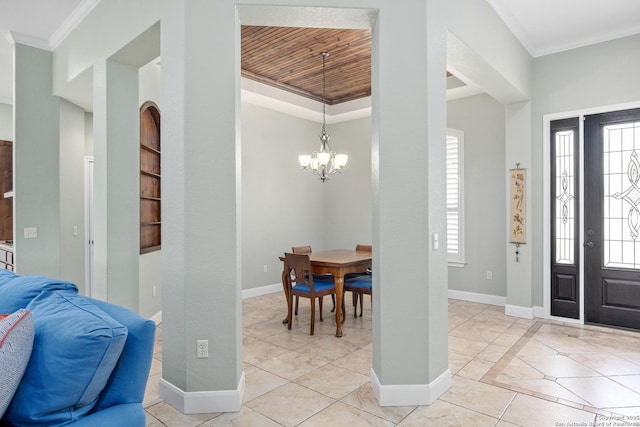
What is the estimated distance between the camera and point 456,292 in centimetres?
563

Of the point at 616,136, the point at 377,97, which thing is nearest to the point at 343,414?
the point at 377,97

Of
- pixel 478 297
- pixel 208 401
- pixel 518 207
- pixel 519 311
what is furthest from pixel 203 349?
pixel 478 297

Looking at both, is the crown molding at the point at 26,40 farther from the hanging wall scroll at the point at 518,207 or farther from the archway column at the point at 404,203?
the hanging wall scroll at the point at 518,207

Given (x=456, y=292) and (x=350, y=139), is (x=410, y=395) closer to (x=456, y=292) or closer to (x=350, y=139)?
(x=456, y=292)

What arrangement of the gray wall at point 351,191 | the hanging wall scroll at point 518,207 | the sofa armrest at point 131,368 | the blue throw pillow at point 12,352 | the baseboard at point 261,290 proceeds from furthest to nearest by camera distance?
1. the gray wall at point 351,191
2. the baseboard at point 261,290
3. the hanging wall scroll at point 518,207
4. the sofa armrest at point 131,368
5. the blue throw pillow at point 12,352

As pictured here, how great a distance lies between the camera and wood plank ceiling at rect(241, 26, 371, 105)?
4094 mm

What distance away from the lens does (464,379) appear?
2.93 meters

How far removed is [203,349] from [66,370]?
1.37m

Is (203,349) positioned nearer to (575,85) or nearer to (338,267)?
(338,267)

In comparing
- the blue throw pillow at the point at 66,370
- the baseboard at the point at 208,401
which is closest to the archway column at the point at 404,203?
the baseboard at the point at 208,401

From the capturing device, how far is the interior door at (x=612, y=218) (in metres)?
4.04

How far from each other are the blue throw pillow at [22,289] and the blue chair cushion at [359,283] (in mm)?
2974

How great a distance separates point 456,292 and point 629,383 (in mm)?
2802

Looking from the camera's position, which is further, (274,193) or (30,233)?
(274,193)
